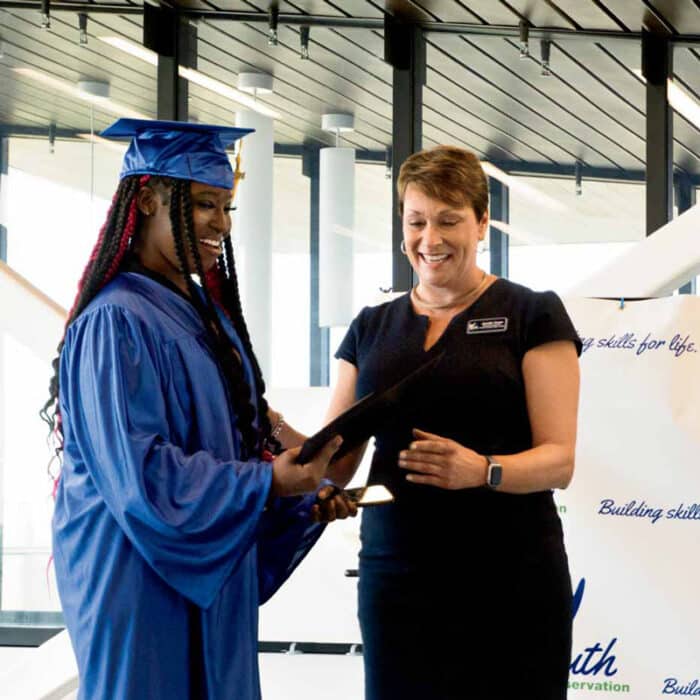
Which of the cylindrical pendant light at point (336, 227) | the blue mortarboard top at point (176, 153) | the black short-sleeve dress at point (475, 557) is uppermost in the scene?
the cylindrical pendant light at point (336, 227)

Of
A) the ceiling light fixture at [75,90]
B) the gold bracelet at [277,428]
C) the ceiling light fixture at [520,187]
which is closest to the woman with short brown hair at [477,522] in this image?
the gold bracelet at [277,428]

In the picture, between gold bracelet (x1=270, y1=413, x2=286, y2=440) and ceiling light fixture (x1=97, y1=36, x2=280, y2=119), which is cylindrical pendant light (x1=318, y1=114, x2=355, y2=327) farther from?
gold bracelet (x1=270, y1=413, x2=286, y2=440)

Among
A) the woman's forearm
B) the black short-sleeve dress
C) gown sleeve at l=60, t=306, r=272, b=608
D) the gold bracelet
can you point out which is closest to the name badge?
the black short-sleeve dress

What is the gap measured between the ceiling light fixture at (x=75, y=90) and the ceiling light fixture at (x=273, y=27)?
2.28ft

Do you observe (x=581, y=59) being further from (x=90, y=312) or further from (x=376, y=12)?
(x=90, y=312)

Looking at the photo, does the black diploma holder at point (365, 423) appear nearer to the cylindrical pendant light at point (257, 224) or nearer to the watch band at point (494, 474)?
the watch band at point (494, 474)

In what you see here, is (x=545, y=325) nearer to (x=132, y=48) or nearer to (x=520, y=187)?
(x=520, y=187)

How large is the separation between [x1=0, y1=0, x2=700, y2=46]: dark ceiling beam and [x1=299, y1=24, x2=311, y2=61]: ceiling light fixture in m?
0.03

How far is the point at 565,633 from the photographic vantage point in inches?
93.1

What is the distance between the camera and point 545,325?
92.3 inches

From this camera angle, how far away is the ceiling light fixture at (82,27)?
6.07m

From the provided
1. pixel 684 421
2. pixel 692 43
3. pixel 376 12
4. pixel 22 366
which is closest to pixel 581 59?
pixel 692 43

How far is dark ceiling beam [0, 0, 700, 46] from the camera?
18.4 feet

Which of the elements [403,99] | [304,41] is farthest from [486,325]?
[304,41]
